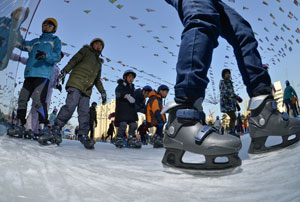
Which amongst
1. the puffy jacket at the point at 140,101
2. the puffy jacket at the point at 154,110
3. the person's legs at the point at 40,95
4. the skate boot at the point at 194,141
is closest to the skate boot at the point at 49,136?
the person's legs at the point at 40,95

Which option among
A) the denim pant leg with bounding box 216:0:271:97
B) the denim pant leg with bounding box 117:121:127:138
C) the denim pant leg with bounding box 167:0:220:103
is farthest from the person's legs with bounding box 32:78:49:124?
the denim pant leg with bounding box 216:0:271:97

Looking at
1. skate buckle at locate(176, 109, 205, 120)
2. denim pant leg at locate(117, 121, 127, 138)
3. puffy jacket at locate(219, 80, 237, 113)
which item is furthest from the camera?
puffy jacket at locate(219, 80, 237, 113)

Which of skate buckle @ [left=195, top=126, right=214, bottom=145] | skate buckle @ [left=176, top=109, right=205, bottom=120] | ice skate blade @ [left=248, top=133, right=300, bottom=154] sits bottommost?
ice skate blade @ [left=248, top=133, right=300, bottom=154]

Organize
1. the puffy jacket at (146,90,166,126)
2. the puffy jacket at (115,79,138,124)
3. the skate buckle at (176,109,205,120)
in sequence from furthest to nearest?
the puffy jacket at (146,90,166,126)
the puffy jacket at (115,79,138,124)
the skate buckle at (176,109,205,120)

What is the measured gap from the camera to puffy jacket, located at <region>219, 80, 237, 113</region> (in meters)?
4.31

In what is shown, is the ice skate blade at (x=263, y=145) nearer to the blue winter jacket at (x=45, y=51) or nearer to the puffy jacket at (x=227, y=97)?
the blue winter jacket at (x=45, y=51)

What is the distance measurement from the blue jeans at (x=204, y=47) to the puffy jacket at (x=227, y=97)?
3182 mm

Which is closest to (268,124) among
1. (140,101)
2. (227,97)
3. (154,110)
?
(227,97)

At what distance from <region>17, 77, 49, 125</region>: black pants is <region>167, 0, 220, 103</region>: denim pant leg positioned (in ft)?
7.84

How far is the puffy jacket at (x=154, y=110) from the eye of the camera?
469cm

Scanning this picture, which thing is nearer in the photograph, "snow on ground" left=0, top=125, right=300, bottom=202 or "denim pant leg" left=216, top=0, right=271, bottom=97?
"snow on ground" left=0, top=125, right=300, bottom=202

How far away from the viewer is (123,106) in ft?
12.9

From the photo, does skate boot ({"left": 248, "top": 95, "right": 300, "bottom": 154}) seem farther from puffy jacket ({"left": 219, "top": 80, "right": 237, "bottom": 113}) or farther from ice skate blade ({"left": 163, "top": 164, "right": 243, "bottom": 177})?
puffy jacket ({"left": 219, "top": 80, "right": 237, "bottom": 113})

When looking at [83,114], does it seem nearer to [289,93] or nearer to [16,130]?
[16,130]
